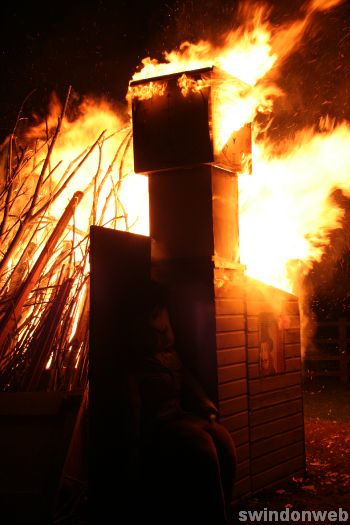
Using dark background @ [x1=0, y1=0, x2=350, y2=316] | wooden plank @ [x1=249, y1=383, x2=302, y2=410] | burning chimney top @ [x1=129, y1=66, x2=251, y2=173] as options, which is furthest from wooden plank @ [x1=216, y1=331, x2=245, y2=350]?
dark background @ [x1=0, y1=0, x2=350, y2=316]

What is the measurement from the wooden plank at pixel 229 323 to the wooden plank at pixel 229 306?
0.04 m

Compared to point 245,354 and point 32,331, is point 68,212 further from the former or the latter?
point 245,354

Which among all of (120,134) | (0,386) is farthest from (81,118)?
(0,386)

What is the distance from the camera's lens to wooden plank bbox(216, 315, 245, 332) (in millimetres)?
5546

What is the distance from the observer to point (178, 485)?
172 inches

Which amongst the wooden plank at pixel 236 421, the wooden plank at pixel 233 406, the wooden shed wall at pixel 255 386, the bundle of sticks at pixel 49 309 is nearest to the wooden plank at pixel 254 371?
the wooden shed wall at pixel 255 386

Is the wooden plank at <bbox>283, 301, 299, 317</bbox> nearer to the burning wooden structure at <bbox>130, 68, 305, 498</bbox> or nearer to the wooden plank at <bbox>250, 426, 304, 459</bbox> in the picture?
the burning wooden structure at <bbox>130, 68, 305, 498</bbox>

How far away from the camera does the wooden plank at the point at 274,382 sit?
6051 millimetres

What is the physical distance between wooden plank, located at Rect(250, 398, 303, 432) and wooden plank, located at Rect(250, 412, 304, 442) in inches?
1.6

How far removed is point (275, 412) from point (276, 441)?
0.92 feet

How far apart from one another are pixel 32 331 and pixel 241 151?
268 centimetres

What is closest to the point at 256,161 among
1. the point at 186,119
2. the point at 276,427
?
the point at 186,119

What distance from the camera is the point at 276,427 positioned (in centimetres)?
638

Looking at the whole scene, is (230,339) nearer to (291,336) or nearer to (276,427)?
(276,427)
